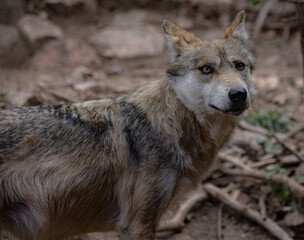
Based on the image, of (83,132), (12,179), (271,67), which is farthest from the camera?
(271,67)

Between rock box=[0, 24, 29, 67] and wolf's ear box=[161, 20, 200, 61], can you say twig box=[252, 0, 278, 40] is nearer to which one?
rock box=[0, 24, 29, 67]

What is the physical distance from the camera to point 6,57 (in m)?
10.0

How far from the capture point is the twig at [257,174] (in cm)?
543

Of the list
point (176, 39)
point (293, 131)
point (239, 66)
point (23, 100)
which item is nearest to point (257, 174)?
point (293, 131)

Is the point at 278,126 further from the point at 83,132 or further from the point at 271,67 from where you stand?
the point at 83,132

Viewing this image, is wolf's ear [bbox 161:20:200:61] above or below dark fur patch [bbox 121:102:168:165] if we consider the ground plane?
above

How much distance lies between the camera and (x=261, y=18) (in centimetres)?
1116

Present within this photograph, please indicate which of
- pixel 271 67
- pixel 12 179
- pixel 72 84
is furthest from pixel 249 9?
pixel 12 179

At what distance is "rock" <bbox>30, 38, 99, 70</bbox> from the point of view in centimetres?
1031

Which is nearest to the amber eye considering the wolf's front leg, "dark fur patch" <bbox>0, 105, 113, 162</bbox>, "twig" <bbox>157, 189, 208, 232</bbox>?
the wolf's front leg

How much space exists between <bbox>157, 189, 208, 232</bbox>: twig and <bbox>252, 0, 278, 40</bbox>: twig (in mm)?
6028

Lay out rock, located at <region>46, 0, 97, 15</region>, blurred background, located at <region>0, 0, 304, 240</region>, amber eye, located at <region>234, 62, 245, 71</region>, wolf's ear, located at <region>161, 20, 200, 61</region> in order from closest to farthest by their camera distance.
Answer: amber eye, located at <region>234, 62, 245, 71</region>
wolf's ear, located at <region>161, 20, 200, 61</region>
blurred background, located at <region>0, 0, 304, 240</region>
rock, located at <region>46, 0, 97, 15</region>

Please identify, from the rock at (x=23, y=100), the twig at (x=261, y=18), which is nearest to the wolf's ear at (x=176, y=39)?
the rock at (x=23, y=100)

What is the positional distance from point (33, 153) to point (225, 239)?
119 inches
